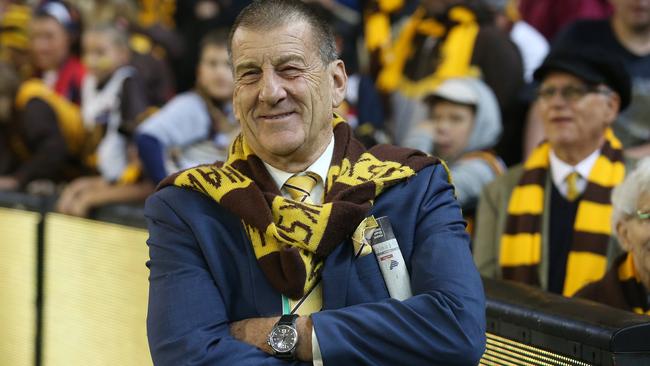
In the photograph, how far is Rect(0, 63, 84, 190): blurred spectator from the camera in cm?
816

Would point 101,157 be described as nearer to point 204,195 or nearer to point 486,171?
point 486,171

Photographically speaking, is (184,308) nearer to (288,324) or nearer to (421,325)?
(288,324)

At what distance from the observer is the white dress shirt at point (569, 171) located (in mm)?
5090

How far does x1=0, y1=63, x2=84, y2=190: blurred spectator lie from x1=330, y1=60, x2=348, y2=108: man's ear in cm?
523

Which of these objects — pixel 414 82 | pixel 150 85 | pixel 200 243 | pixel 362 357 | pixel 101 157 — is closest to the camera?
pixel 362 357

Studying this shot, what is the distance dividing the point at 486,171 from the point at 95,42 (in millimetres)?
3500

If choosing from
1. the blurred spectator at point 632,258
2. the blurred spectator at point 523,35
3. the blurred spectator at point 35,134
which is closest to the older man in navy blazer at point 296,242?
the blurred spectator at point 632,258

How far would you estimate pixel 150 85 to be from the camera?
26.4 feet

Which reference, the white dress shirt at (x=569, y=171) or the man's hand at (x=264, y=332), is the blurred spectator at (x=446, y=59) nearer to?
the white dress shirt at (x=569, y=171)

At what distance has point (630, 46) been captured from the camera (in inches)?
229

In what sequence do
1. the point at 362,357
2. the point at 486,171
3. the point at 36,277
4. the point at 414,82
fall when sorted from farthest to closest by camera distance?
the point at 414,82
the point at 486,171
the point at 36,277
the point at 362,357

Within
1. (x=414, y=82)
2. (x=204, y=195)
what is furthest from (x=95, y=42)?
(x=204, y=195)

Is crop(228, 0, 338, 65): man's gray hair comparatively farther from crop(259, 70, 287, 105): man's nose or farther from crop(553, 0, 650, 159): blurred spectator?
crop(553, 0, 650, 159): blurred spectator

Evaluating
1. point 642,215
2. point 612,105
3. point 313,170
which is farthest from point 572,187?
point 313,170
